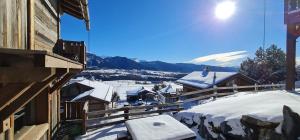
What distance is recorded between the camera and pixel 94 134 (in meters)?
9.57

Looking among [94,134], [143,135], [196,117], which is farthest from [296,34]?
[94,134]

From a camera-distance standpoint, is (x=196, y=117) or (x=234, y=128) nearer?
(x=234, y=128)

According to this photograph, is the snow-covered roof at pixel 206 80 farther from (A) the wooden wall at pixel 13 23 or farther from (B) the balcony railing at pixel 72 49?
(A) the wooden wall at pixel 13 23

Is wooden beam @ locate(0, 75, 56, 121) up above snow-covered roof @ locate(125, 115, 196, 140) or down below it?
above

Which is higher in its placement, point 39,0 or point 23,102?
point 39,0

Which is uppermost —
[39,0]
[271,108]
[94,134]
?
[39,0]

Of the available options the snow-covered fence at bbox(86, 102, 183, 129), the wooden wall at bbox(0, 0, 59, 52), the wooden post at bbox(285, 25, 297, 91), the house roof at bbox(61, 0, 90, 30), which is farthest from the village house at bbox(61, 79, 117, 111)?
the wooden wall at bbox(0, 0, 59, 52)

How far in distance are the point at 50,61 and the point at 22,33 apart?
206 cm

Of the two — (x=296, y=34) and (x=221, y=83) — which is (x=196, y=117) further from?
(x=221, y=83)

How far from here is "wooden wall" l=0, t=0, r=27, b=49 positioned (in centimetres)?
288

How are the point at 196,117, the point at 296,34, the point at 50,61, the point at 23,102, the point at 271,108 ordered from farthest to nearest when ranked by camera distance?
the point at 296,34, the point at 196,117, the point at 271,108, the point at 23,102, the point at 50,61

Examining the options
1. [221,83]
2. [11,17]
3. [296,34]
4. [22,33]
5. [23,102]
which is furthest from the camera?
[221,83]

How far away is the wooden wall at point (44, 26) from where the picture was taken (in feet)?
16.5

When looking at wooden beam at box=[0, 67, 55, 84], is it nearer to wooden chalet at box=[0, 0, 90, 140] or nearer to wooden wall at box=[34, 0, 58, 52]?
wooden chalet at box=[0, 0, 90, 140]
